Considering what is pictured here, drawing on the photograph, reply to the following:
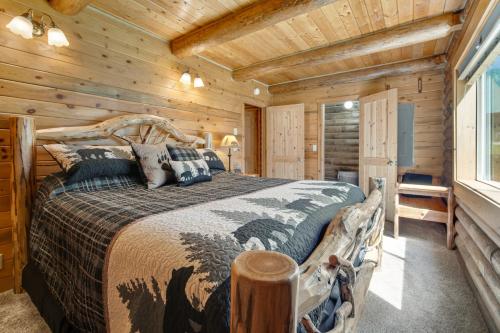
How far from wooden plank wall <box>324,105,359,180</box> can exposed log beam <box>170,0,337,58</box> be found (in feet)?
13.0

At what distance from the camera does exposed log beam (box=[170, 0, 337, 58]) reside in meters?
2.05

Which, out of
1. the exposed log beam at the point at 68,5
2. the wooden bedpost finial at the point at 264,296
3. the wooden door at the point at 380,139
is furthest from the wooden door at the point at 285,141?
the wooden bedpost finial at the point at 264,296

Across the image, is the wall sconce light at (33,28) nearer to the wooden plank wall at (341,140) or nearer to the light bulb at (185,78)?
the light bulb at (185,78)

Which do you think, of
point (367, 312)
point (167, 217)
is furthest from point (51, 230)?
point (367, 312)

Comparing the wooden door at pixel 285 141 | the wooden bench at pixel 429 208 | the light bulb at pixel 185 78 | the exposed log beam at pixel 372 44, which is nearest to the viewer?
the exposed log beam at pixel 372 44

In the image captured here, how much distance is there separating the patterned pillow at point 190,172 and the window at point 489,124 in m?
2.40

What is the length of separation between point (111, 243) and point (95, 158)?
1.19 meters

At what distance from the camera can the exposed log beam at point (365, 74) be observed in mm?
3479

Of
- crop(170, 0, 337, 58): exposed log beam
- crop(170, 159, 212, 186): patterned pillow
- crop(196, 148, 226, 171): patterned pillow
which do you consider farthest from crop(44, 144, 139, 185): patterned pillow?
crop(170, 0, 337, 58): exposed log beam

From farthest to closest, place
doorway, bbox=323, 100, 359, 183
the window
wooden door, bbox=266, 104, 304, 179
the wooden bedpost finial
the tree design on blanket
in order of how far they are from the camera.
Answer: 1. doorway, bbox=323, 100, 359, 183
2. wooden door, bbox=266, 104, 304, 179
3. the window
4. the tree design on blanket
5. the wooden bedpost finial

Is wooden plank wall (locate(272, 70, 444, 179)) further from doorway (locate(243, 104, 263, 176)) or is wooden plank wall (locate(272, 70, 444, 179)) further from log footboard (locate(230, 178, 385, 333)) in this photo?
log footboard (locate(230, 178, 385, 333))

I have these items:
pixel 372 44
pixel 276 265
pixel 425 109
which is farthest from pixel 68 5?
pixel 425 109

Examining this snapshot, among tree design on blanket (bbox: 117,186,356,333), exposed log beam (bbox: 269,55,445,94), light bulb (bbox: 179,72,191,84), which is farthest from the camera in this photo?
exposed log beam (bbox: 269,55,445,94)

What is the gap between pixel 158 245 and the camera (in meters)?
0.83
